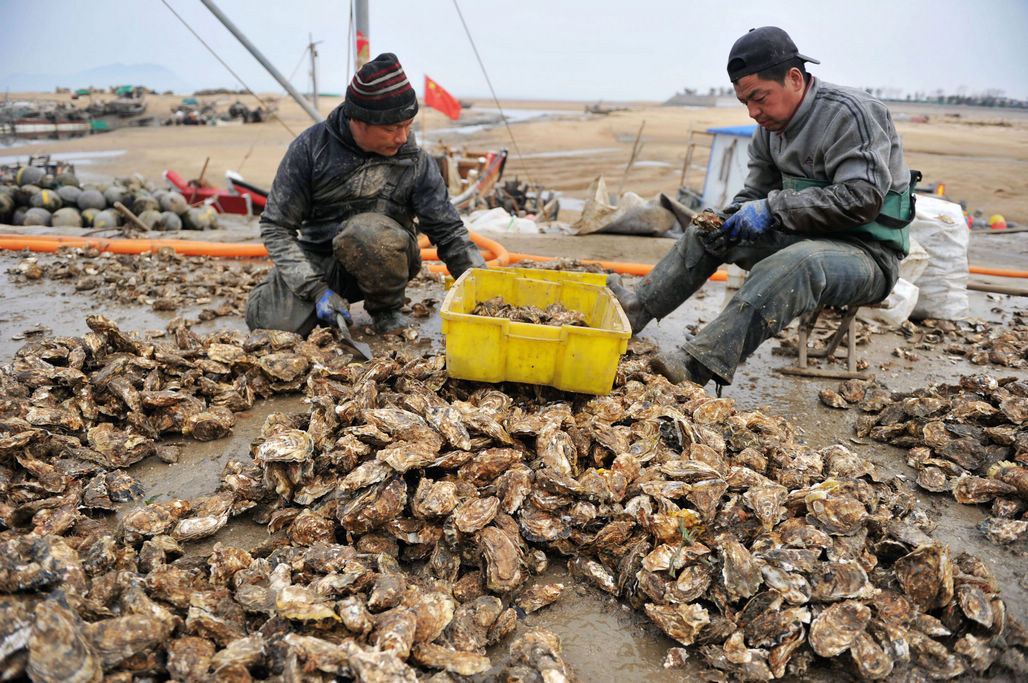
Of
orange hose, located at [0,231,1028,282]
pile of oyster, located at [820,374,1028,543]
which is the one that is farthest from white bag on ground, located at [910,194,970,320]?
pile of oyster, located at [820,374,1028,543]

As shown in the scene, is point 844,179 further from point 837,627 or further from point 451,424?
point 451,424

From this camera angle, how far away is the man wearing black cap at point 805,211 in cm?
288

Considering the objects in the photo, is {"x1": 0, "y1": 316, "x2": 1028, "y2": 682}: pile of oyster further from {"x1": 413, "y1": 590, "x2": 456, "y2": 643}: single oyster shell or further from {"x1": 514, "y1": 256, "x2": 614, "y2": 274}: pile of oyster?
{"x1": 514, "y1": 256, "x2": 614, "y2": 274}: pile of oyster

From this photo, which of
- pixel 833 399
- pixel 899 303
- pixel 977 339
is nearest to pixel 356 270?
pixel 833 399

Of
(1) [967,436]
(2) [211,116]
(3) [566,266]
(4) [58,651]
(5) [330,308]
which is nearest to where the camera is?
(4) [58,651]

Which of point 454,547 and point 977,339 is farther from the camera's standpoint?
point 977,339

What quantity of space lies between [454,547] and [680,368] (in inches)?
64.1

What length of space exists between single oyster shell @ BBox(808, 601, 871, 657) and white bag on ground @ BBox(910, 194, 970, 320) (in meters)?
3.91

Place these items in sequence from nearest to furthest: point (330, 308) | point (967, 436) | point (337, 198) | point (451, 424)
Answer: point (451, 424) < point (967, 436) < point (330, 308) < point (337, 198)

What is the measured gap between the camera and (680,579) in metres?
1.78

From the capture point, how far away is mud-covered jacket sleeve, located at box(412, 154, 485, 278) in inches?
153

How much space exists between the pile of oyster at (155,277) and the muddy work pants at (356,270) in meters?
0.89

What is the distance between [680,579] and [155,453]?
2228 millimetres

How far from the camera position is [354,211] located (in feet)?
12.4
